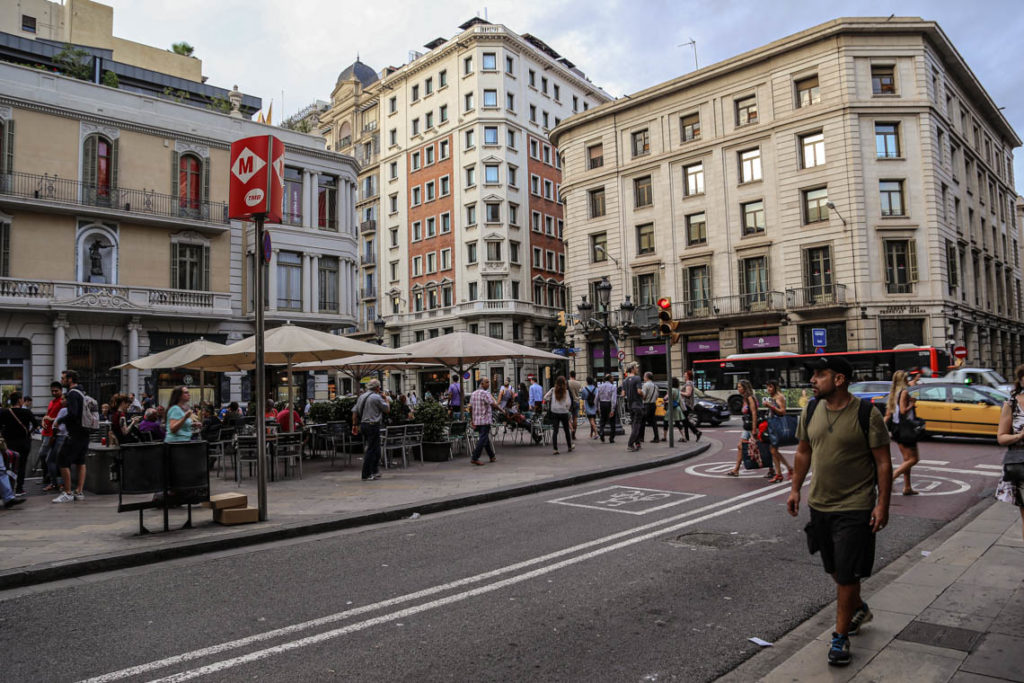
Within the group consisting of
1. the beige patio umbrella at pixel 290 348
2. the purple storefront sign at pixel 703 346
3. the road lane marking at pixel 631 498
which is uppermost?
the purple storefront sign at pixel 703 346

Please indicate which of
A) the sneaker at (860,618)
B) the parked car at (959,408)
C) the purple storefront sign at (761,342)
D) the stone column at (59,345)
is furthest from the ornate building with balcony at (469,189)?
the sneaker at (860,618)

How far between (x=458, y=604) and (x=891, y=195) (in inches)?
1416

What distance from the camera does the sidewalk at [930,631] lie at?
3516 millimetres

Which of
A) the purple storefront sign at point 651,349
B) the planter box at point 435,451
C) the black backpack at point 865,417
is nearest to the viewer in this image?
the black backpack at point 865,417

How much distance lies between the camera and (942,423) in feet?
51.5

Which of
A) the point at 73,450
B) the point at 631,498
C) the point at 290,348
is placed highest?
the point at 290,348

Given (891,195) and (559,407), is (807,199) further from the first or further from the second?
(559,407)

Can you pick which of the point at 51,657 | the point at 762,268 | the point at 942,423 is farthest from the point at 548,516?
the point at 762,268

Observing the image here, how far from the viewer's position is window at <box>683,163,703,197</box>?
38.6 m

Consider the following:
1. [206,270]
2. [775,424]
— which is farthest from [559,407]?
[206,270]

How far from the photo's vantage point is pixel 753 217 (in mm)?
36719

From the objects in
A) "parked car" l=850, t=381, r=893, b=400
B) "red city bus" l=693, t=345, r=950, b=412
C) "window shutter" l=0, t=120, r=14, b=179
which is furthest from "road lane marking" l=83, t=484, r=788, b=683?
"window shutter" l=0, t=120, r=14, b=179

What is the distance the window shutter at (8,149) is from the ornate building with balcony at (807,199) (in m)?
28.9

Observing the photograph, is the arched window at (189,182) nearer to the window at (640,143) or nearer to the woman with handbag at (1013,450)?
the window at (640,143)
